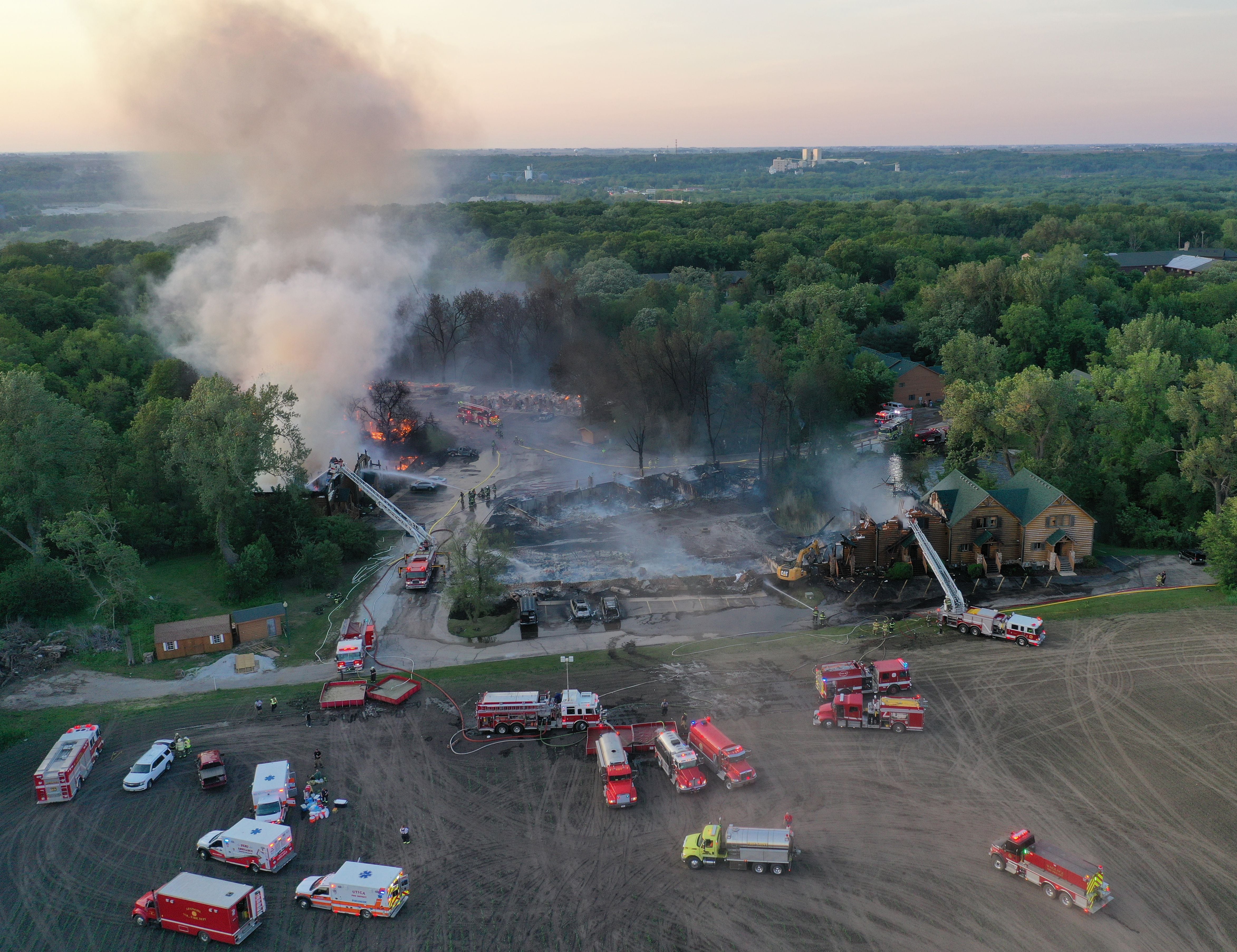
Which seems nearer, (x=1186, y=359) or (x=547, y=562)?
(x=547, y=562)

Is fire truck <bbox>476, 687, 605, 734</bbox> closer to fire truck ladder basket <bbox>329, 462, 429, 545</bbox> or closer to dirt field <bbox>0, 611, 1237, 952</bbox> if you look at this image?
dirt field <bbox>0, 611, 1237, 952</bbox>

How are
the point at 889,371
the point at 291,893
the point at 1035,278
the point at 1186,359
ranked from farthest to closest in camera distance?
the point at 1035,278, the point at 889,371, the point at 1186,359, the point at 291,893

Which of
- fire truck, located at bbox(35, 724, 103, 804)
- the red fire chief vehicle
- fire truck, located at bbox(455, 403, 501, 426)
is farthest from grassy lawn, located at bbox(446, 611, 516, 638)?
fire truck, located at bbox(455, 403, 501, 426)

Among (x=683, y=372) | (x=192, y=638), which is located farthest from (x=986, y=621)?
(x=683, y=372)

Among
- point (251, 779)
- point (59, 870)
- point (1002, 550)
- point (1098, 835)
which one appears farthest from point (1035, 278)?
point (59, 870)

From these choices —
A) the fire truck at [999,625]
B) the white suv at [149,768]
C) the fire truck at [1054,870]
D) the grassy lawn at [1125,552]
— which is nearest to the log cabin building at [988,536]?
the grassy lawn at [1125,552]

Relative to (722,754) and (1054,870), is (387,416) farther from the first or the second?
(1054,870)

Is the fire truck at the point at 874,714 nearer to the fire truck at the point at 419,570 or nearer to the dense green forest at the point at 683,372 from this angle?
the fire truck at the point at 419,570

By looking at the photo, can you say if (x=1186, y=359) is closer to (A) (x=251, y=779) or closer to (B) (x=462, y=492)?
(B) (x=462, y=492)
